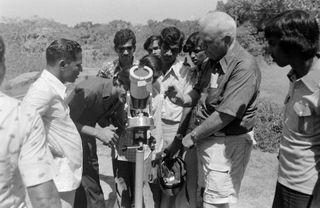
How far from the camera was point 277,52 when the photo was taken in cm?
206

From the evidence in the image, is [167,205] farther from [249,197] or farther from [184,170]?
[249,197]

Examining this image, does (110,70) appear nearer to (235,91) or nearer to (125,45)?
(125,45)

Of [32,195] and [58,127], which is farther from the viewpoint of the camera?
[58,127]

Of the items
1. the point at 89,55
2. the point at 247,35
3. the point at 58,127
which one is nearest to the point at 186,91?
the point at 58,127

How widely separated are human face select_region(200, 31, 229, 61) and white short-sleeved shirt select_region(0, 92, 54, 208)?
1392mm

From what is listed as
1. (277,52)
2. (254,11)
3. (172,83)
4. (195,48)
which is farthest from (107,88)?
(254,11)

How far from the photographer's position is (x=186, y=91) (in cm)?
333

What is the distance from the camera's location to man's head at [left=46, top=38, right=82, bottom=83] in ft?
7.92

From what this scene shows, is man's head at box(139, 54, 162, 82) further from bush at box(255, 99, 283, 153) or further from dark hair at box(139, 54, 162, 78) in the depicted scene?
bush at box(255, 99, 283, 153)

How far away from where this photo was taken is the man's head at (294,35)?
77.3 inches

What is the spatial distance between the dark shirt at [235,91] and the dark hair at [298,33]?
466 millimetres

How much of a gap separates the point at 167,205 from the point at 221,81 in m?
1.40

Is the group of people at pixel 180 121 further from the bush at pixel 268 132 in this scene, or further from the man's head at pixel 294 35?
the bush at pixel 268 132

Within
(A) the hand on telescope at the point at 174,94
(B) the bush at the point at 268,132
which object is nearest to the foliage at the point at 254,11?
(B) the bush at the point at 268,132
